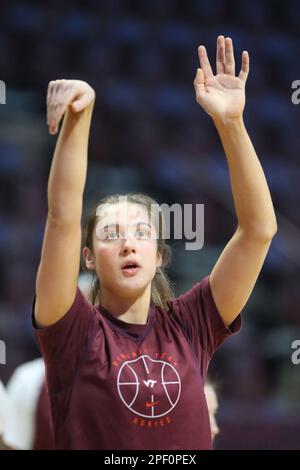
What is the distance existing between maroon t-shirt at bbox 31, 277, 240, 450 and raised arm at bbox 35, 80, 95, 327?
0.06 m

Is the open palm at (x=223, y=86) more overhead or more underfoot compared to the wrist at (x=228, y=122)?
more overhead

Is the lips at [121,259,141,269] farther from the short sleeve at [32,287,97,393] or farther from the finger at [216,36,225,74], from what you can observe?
the finger at [216,36,225,74]

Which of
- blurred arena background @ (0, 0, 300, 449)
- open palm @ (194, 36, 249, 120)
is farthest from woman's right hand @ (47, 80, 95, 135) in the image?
blurred arena background @ (0, 0, 300, 449)

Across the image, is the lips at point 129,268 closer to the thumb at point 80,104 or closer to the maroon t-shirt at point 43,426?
the thumb at point 80,104

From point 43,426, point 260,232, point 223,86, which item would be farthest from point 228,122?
point 43,426

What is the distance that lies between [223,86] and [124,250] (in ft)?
1.17

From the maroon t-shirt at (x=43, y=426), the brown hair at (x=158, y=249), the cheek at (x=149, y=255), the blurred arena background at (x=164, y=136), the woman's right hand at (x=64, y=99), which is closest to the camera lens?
the woman's right hand at (x=64, y=99)

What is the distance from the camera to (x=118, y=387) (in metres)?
1.51

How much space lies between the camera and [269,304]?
4.66 meters

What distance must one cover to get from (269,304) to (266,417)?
99 cm

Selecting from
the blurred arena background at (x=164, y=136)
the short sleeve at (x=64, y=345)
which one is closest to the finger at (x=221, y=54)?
the short sleeve at (x=64, y=345)

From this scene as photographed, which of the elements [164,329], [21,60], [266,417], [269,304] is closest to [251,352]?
[269,304]

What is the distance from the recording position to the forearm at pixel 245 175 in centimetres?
158

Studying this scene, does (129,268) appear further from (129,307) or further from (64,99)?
(64,99)
